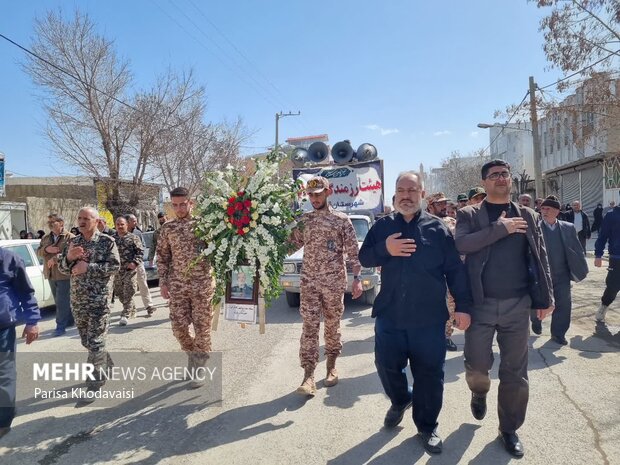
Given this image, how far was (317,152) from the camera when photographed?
37.6 feet

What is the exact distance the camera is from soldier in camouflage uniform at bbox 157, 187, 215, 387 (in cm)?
448

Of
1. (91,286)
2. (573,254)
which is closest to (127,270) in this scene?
(91,286)

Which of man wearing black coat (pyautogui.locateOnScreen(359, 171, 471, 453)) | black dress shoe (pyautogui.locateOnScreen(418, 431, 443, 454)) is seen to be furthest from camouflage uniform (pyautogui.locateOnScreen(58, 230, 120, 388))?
black dress shoe (pyautogui.locateOnScreen(418, 431, 443, 454))

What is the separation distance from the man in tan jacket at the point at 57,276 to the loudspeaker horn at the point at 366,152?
22.0ft

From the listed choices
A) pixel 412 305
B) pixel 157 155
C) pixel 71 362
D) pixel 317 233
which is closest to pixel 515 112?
pixel 317 233

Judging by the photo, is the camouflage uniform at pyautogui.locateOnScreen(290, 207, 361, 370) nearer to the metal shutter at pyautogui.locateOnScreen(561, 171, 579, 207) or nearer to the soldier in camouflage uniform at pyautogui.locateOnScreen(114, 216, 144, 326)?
the soldier in camouflage uniform at pyautogui.locateOnScreen(114, 216, 144, 326)

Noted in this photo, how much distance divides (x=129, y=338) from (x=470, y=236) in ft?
17.9

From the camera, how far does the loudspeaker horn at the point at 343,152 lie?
10.8m

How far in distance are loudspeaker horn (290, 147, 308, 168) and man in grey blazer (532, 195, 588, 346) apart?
638 centimetres

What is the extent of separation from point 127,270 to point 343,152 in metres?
6.05

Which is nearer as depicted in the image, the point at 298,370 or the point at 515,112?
the point at 298,370

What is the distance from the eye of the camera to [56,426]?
372 centimetres

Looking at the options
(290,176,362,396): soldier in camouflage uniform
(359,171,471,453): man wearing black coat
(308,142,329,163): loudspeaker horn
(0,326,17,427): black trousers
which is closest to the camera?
(359,171,471,453): man wearing black coat

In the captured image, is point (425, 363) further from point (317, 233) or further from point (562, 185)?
point (562, 185)
